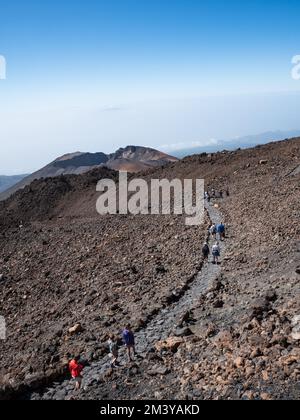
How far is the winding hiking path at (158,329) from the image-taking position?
44.0 feet

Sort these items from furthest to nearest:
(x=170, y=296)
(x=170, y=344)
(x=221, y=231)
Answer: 1. (x=221, y=231)
2. (x=170, y=296)
3. (x=170, y=344)

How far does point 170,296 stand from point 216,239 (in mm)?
7749

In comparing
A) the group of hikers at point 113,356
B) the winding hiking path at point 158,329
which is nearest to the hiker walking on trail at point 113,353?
the group of hikers at point 113,356

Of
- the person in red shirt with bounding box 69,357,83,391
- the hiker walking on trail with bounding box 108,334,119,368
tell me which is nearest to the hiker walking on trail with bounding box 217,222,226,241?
the hiker walking on trail with bounding box 108,334,119,368

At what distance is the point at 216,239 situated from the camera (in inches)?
993

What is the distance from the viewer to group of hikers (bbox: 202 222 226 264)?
21844 mm

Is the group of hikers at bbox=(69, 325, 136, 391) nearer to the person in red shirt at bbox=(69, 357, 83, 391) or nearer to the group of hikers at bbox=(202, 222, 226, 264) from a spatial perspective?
the person in red shirt at bbox=(69, 357, 83, 391)

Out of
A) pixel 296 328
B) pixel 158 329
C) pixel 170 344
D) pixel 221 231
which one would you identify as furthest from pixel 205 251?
pixel 296 328

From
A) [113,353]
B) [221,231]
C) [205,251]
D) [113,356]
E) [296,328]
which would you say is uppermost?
[221,231]

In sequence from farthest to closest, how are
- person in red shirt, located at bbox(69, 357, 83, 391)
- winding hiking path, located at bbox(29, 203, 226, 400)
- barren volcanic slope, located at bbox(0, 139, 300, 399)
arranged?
winding hiking path, located at bbox(29, 203, 226, 400) → person in red shirt, located at bbox(69, 357, 83, 391) → barren volcanic slope, located at bbox(0, 139, 300, 399)

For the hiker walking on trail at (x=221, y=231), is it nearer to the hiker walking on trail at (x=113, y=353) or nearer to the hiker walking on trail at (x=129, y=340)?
the hiker walking on trail at (x=129, y=340)

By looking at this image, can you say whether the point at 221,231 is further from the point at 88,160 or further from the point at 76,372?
the point at 88,160

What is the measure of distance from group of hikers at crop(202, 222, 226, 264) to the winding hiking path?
0.61m

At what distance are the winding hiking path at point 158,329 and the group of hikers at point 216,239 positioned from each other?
0.61 meters
